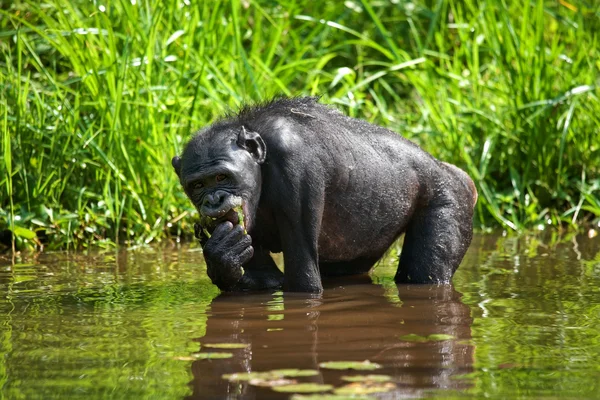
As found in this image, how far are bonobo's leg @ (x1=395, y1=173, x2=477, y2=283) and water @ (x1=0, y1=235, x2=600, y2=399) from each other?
0.15 meters

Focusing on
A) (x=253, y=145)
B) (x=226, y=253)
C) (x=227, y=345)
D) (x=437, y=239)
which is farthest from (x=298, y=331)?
(x=437, y=239)

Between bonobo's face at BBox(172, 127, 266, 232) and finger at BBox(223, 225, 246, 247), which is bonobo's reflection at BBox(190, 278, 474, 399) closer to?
finger at BBox(223, 225, 246, 247)

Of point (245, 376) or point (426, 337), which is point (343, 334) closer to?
point (426, 337)

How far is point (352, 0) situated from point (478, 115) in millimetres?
2979

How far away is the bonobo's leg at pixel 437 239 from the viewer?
6.18m

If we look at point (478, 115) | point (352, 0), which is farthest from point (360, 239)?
point (352, 0)

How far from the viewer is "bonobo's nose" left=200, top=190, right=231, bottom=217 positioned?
5430mm

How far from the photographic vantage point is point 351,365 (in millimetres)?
3814

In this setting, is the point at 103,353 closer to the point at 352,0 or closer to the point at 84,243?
the point at 84,243

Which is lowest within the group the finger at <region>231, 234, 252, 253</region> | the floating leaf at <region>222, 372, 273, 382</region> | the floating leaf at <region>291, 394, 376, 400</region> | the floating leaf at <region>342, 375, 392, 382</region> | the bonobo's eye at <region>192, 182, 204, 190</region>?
the floating leaf at <region>222, 372, 273, 382</region>

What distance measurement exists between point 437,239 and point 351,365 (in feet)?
8.32

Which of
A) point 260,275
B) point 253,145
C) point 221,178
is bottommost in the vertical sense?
point 260,275

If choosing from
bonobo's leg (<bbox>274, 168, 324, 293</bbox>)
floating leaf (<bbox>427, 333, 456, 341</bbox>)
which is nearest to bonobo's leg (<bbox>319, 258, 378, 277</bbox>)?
bonobo's leg (<bbox>274, 168, 324, 293</bbox>)

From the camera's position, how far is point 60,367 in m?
3.94
